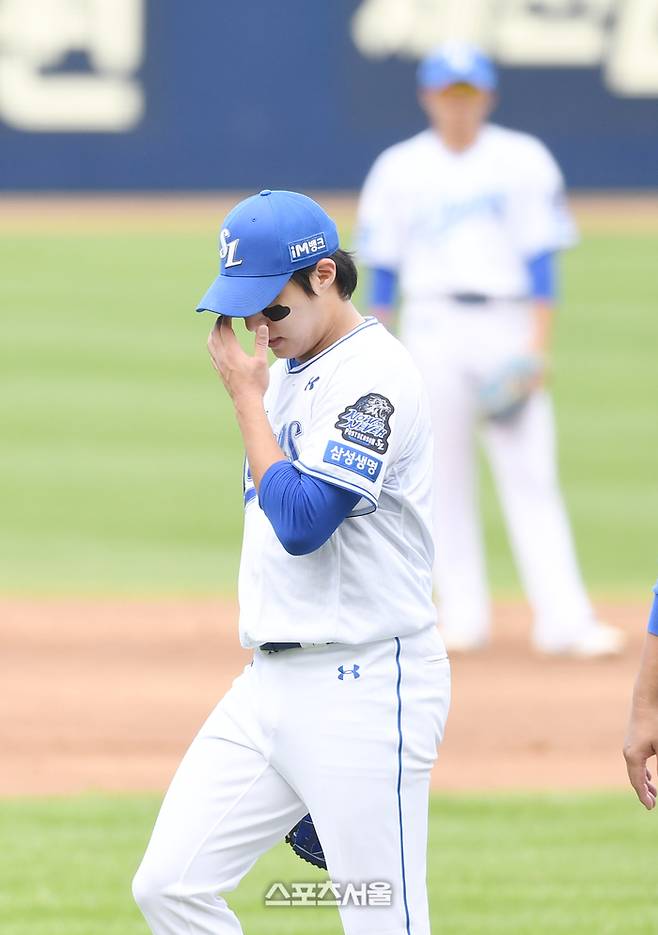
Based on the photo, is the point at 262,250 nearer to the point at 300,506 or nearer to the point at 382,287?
the point at 300,506

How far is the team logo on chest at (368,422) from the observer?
3219mm

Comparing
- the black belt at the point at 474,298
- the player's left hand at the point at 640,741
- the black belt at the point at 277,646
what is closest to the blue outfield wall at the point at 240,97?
the black belt at the point at 474,298

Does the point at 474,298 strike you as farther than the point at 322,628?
Yes

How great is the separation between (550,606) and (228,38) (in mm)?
15522

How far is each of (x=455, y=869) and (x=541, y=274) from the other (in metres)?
3.34

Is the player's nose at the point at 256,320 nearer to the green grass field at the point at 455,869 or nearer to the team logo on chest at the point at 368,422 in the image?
the team logo on chest at the point at 368,422

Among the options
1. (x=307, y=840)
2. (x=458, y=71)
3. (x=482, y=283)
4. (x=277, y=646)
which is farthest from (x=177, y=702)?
(x=277, y=646)

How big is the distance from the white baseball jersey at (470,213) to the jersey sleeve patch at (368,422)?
4.41m

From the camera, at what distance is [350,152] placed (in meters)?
22.2

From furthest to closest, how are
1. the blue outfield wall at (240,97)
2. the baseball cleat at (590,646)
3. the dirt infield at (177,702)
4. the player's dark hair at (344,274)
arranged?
1. the blue outfield wall at (240,97)
2. the baseball cleat at (590,646)
3. the dirt infield at (177,702)
4. the player's dark hair at (344,274)

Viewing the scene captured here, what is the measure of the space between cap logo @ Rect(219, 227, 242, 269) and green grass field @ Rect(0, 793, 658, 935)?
2074mm

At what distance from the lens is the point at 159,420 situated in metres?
14.8

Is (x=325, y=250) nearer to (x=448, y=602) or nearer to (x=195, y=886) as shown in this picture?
(x=195, y=886)

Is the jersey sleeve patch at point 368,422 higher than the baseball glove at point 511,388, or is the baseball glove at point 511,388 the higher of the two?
the baseball glove at point 511,388
